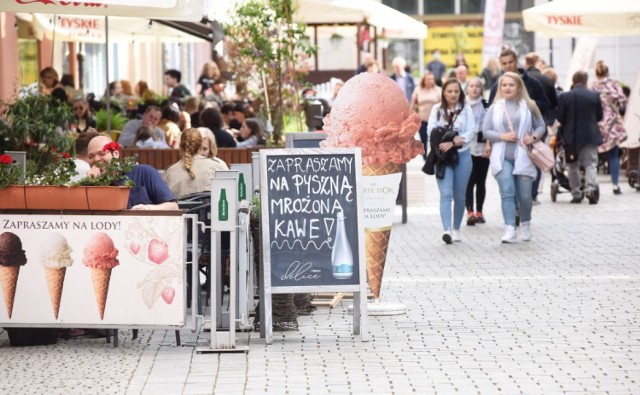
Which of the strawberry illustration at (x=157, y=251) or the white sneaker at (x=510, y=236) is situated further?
the white sneaker at (x=510, y=236)

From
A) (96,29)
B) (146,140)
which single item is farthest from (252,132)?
(96,29)

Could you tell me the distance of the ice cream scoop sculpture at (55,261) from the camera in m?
8.82

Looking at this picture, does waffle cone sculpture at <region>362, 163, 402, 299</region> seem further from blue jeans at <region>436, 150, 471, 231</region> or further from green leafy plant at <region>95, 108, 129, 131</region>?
green leafy plant at <region>95, 108, 129, 131</region>

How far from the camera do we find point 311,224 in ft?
30.1

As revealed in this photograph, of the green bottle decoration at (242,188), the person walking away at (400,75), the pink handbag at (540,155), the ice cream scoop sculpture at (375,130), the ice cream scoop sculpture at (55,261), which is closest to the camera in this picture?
the ice cream scoop sculpture at (55,261)

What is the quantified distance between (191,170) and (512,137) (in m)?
4.13

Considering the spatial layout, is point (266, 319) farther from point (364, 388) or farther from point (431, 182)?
point (431, 182)

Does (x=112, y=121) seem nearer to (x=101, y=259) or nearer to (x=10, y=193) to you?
(x=10, y=193)

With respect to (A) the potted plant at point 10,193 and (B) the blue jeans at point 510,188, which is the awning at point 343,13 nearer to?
(B) the blue jeans at point 510,188

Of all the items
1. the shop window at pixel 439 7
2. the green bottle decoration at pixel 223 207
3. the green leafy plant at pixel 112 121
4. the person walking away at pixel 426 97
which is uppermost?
the shop window at pixel 439 7

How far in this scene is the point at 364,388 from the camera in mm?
7695

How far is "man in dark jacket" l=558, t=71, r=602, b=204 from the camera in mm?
19438

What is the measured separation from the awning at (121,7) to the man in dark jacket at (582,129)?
9858 millimetres

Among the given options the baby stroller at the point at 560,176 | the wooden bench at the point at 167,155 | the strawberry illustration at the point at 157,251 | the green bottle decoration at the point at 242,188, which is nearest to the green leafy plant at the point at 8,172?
the strawberry illustration at the point at 157,251
